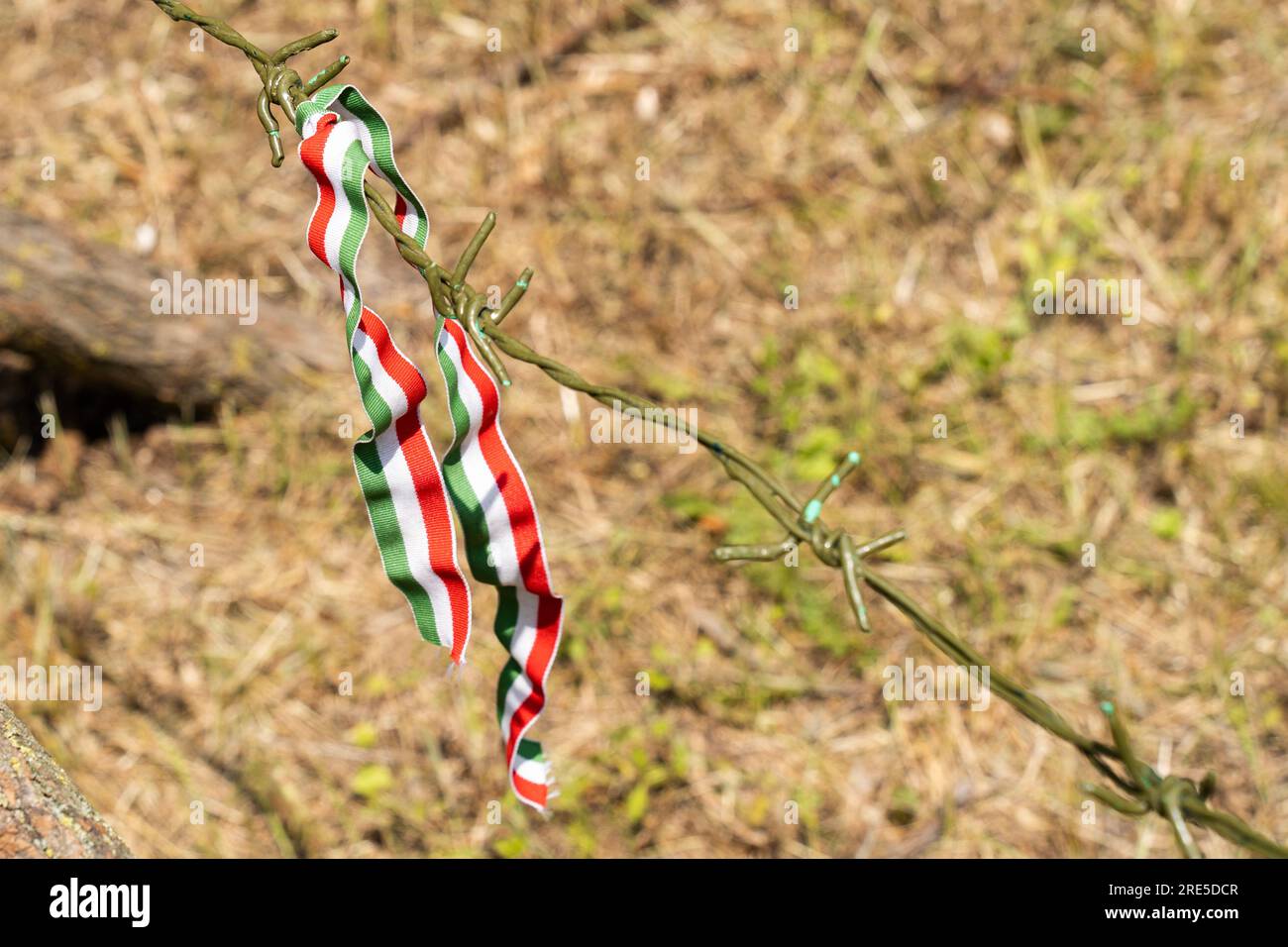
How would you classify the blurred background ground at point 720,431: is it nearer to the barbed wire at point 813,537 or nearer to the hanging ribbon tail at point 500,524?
the hanging ribbon tail at point 500,524

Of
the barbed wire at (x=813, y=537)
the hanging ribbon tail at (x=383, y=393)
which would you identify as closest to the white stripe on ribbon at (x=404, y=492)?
the hanging ribbon tail at (x=383, y=393)

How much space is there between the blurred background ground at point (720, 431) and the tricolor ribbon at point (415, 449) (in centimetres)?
126

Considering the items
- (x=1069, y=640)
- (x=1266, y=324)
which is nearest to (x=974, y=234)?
(x=1266, y=324)

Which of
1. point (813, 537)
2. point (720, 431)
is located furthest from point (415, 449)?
point (720, 431)

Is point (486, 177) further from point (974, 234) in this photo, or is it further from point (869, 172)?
point (974, 234)

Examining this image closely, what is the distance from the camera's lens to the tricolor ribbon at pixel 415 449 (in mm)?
1383

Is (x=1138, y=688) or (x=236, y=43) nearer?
(x=236, y=43)

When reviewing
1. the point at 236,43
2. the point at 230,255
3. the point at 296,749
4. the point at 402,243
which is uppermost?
the point at 230,255

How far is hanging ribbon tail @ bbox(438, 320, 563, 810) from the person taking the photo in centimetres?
140

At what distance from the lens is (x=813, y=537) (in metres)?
1.40

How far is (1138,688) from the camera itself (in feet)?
9.04

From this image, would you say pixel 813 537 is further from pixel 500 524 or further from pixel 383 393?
pixel 383 393

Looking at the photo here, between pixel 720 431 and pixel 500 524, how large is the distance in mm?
1698
